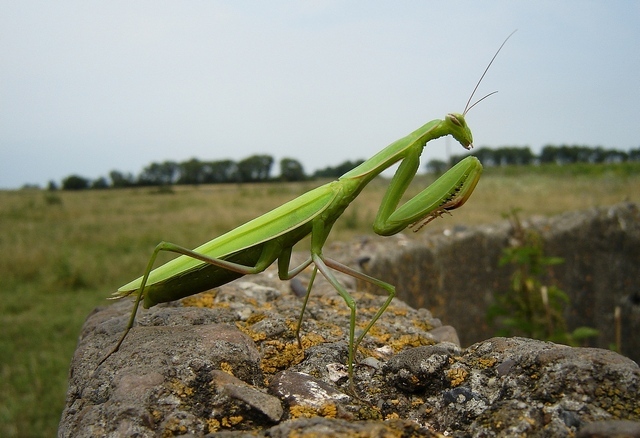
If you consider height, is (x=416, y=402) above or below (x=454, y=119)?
below

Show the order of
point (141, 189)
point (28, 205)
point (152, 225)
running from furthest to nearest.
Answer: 1. point (141, 189)
2. point (28, 205)
3. point (152, 225)

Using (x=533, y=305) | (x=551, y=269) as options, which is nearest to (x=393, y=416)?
(x=533, y=305)

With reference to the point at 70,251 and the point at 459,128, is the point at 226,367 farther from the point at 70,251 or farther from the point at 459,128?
the point at 70,251

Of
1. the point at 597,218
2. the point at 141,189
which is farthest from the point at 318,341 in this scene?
the point at 141,189

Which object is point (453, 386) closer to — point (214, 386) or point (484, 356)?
point (484, 356)

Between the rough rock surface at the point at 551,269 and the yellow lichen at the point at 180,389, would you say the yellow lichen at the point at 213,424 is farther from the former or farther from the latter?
the rough rock surface at the point at 551,269

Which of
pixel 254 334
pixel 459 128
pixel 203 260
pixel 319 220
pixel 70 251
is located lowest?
pixel 70 251

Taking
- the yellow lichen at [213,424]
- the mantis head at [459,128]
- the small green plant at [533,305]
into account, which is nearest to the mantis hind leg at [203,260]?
the yellow lichen at [213,424]
